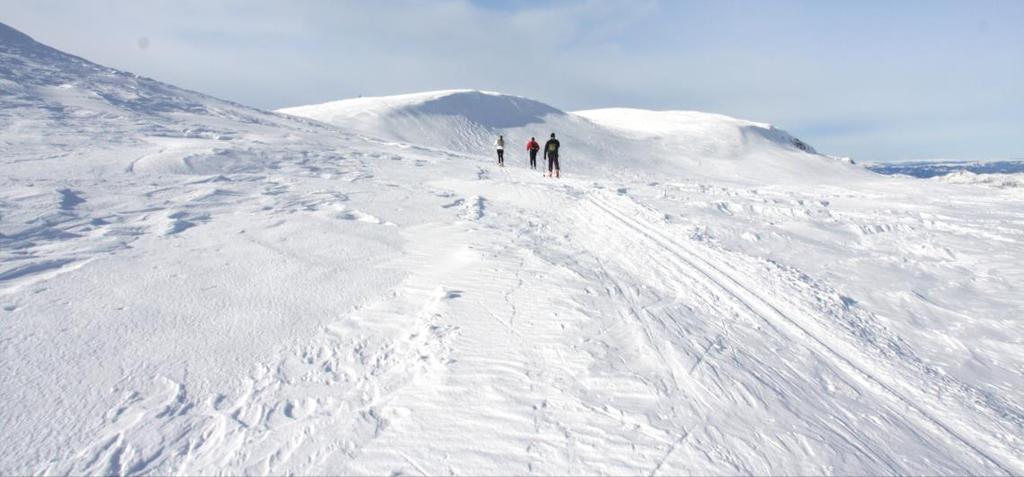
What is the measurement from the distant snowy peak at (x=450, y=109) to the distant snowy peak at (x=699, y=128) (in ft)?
24.5

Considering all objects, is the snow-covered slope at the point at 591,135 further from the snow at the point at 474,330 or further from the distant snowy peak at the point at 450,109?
the snow at the point at 474,330

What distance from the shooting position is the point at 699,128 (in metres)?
43.6

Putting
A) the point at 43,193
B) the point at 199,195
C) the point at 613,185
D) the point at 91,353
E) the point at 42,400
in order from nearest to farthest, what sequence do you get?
1. the point at 42,400
2. the point at 91,353
3. the point at 43,193
4. the point at 199,195
5. the point at 613,185

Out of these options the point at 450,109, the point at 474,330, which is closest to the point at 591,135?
the point at 450,109

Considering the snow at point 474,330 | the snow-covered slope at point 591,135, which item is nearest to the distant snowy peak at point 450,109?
the snow-covered slope at point 591,135

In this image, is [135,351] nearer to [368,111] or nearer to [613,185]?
[613,185]

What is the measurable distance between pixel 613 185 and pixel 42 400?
1227 centimetres

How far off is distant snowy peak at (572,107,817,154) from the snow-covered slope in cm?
9

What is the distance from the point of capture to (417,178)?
487 inches

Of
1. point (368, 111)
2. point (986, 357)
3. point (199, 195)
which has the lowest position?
point (986, 357)

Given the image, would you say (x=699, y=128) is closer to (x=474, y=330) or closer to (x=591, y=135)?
(x=591, y=135)

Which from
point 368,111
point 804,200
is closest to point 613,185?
point 804,200

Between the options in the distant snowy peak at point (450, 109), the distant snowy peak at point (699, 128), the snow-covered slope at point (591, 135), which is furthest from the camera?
the distant snowy peak at point (699, 128)

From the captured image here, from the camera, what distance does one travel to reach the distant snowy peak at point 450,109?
33906 millimetres
